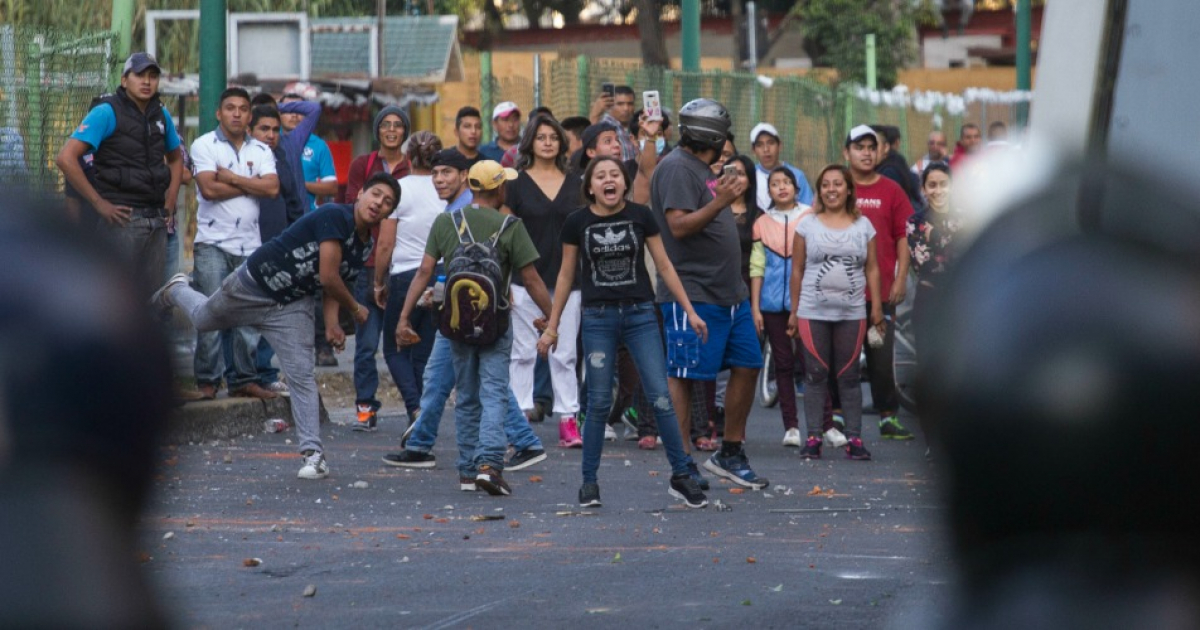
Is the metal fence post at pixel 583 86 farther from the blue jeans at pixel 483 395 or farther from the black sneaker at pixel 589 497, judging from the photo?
the black sneaker at pixel 589 497

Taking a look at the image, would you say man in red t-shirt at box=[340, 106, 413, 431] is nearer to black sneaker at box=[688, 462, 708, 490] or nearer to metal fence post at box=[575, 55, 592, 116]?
black sneaker at box=[688, 462, 708, 490]

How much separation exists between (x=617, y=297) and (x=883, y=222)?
3181 millimetres

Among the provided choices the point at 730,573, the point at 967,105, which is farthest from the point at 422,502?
the point at 967,105

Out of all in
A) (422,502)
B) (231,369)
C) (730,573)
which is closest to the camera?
(730,573)

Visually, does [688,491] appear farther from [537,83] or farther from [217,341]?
[537,83]

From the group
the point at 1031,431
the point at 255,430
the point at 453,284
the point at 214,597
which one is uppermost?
the point at 1031,431

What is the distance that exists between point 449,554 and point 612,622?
4.95 ft

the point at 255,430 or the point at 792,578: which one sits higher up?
the point at 792,578

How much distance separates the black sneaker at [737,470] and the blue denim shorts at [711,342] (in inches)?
17.7

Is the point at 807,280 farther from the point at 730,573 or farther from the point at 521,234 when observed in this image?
the point at 730,573

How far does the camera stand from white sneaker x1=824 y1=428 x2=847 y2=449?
11016mm

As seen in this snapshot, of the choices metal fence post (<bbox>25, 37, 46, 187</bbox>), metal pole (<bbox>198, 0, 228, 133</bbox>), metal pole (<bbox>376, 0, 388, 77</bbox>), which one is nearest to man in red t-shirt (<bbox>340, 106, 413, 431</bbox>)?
metal pole (<bbox>198, 0, 228, 133</bbox>)

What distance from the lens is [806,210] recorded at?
11.3 m

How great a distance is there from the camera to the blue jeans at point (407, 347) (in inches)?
428
